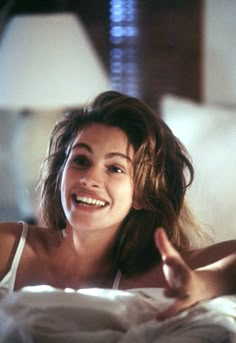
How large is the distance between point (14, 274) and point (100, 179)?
0.19m

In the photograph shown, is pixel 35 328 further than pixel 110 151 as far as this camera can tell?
No

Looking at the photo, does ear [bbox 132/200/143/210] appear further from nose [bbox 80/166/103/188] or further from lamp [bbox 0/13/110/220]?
lamp [bbox 0/13/110/220]

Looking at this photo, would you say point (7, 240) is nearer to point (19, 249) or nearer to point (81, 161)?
point (19, 249)

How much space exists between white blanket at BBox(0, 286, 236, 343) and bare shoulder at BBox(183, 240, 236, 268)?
2.3 inches

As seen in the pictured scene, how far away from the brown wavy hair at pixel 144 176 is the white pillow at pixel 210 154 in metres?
0.02

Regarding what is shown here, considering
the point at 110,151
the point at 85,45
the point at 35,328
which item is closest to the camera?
the point at 35,328

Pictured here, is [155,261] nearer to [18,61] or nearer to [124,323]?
[124,323]

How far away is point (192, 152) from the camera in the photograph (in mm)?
821

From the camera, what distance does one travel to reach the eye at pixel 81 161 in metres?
0.77

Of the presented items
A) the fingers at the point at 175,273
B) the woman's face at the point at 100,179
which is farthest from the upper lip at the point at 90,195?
the fingers at the point at 175,273

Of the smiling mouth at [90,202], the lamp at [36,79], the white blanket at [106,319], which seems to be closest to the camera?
the white blanket at [106,319]

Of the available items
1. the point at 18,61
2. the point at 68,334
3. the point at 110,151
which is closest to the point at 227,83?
the point at 110,151

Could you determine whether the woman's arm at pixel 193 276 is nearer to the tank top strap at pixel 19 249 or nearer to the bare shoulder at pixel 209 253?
the bare shoulder at pixel 209 253

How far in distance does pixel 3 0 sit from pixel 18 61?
0.34 ft
